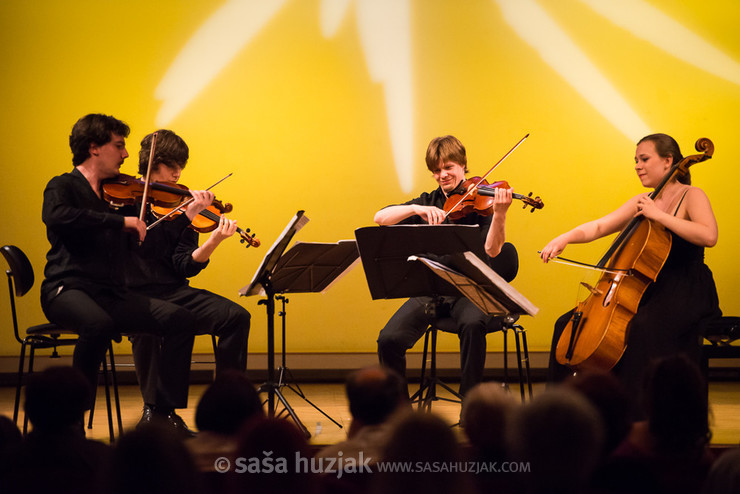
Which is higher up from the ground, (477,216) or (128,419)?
(477,216)

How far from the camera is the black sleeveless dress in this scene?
2934 millimetres

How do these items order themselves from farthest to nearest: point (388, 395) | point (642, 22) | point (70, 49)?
point (642, 22) → point (70, 49) → point (388, 395)

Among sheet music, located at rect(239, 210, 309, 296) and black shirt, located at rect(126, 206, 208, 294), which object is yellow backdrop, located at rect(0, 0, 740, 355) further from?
sheet music, located at rect(239, 210, 309, 296)

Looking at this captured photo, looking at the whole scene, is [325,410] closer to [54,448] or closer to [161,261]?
[161,261]

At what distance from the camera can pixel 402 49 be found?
460 centimetres

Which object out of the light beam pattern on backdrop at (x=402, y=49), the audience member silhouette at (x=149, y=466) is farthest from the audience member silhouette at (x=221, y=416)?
the light beam pattern on backdrop at (x=402, y=49)

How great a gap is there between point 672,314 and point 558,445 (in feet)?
6.22

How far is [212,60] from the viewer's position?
4512mm

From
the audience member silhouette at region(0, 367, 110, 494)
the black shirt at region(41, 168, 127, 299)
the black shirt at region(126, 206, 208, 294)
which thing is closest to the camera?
the audience member silhouette at region(0, 367, 110, 494)

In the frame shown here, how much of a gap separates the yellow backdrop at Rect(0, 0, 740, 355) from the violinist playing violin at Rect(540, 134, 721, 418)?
1.52 m

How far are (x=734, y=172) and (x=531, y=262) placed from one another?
4.42ft

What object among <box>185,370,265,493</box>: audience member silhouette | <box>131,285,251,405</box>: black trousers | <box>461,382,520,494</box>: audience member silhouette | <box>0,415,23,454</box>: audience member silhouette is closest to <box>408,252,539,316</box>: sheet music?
<box>131,285,251,405</box>: black trousers

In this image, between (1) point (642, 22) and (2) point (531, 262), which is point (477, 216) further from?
(1) point (642, 22)

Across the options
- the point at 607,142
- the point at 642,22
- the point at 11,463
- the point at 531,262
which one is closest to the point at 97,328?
the point at 11,463
